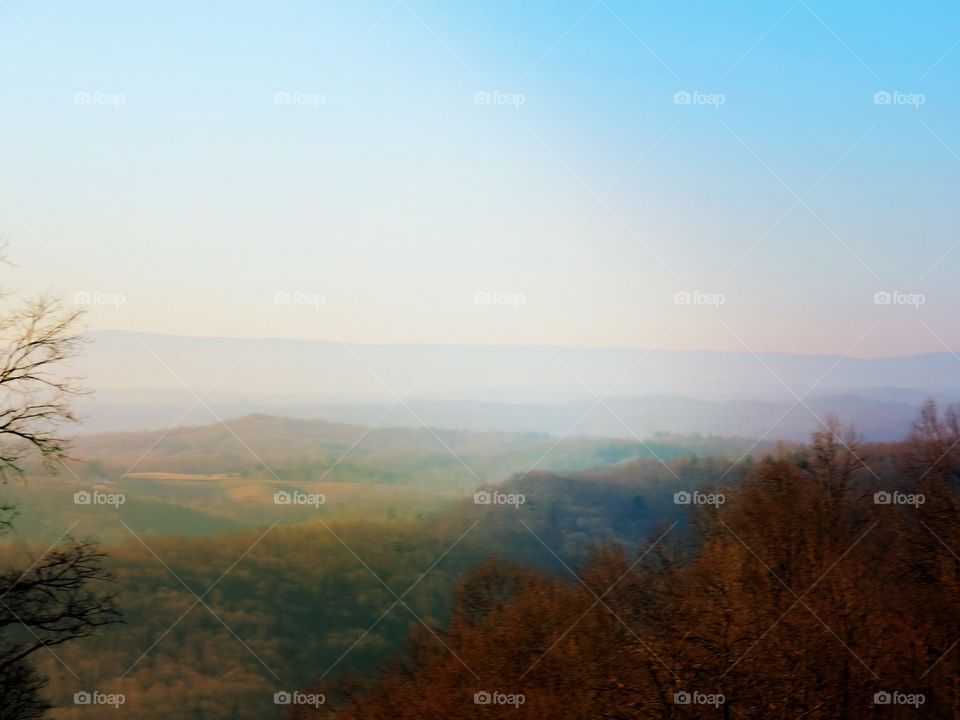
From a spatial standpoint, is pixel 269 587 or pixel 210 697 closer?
pixel 210 697

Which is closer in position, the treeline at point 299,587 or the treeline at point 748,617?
the treeline at point 748,617

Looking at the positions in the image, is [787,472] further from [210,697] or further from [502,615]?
[210,697]

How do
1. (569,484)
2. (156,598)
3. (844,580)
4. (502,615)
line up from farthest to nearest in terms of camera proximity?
(569,484)
(156,598)
(502,615)
(844,580)

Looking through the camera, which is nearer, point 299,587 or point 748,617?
point 748,617

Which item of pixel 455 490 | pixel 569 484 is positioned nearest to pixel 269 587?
pixel 455 490

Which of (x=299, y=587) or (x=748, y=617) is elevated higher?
(x=299, y=587)

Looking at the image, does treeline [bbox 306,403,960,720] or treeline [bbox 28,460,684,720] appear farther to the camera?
treeline [bbox 28,460,684,720]

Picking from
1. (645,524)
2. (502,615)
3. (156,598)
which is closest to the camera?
(502,615)

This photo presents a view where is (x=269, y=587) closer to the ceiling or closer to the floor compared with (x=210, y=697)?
closer to the ceiling
